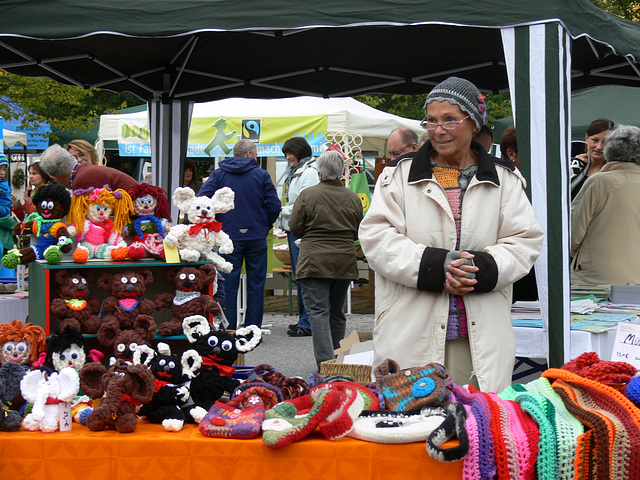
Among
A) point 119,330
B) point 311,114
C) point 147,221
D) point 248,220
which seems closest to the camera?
point 119,330

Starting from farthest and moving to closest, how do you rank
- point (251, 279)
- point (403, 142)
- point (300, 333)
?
point (300, 333)
point (251, 279)
point (403, 142)

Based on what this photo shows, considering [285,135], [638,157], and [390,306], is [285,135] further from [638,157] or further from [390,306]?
[390,306]

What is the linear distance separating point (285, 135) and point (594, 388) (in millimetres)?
7032

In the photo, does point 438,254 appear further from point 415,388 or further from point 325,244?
point 325,244

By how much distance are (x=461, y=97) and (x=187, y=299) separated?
1.68m

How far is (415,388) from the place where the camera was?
6.56ft

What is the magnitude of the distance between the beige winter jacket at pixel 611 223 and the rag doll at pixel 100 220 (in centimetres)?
268

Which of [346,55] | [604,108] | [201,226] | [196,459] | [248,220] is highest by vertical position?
[604,108]

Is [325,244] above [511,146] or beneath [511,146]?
beneath

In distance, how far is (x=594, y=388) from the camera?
6.23 ft

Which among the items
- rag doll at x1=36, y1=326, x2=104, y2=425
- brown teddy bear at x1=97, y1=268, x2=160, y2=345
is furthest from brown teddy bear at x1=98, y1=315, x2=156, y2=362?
Result: rag doll at x1=36, y1=326, x2=104, y2=425

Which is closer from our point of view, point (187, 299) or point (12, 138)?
→ point (187, 299)

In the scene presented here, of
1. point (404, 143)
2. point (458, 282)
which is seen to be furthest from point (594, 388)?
point (404, 143)

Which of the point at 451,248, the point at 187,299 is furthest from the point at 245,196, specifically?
the point at 451,248
